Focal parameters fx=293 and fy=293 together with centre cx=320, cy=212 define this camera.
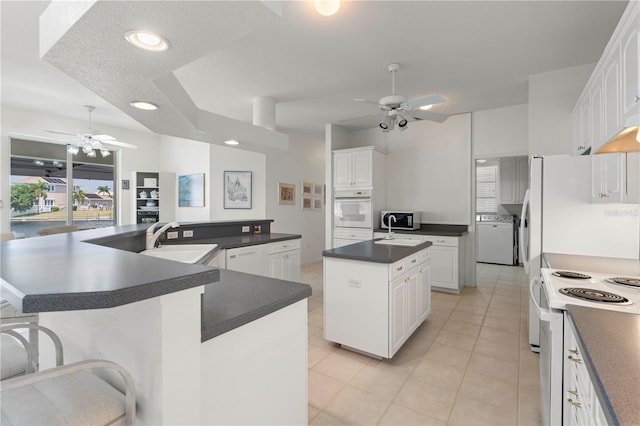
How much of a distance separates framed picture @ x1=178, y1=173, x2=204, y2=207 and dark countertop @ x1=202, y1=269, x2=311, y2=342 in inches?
194

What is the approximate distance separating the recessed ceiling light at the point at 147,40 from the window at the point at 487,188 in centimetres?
717

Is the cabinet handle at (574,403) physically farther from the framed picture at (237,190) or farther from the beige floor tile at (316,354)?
the framed picture at (237,190)

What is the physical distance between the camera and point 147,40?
1054 mm

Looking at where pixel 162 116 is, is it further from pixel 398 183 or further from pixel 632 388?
pixel 398 183

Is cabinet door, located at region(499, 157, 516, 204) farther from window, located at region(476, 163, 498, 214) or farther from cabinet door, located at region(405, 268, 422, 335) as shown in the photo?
cabinet door, located at region(405, 268, 422, 335)

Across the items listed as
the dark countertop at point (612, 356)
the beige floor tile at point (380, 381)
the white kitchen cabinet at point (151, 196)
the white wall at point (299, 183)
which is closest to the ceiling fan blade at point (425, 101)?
the dark countertop at point (612, 356)

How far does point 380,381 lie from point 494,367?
985 millimetres

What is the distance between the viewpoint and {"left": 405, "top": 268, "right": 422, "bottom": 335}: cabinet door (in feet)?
9.00

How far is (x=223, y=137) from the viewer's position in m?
2.94

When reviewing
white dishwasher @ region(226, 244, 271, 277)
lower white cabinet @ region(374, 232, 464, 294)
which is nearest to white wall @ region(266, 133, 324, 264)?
lower white cabinet @ region(374, 232, 464, 294)

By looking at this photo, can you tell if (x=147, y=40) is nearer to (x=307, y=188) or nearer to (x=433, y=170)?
(x=433, y=170)

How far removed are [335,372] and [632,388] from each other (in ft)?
6.39

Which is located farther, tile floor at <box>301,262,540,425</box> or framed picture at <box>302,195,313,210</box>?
framed picture at <box>302,195,313,210</box>

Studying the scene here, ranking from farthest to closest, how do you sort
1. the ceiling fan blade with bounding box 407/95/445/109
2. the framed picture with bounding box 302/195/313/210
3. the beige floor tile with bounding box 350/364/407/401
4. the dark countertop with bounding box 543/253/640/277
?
the framed picture with bounding box 302/195/313/210, the ceiling fan blade with bounding box 407/95/445/109, the beige floor tile with bounding box 350/364/407/401, the dark countertop with bounding box 543/253/640/277
